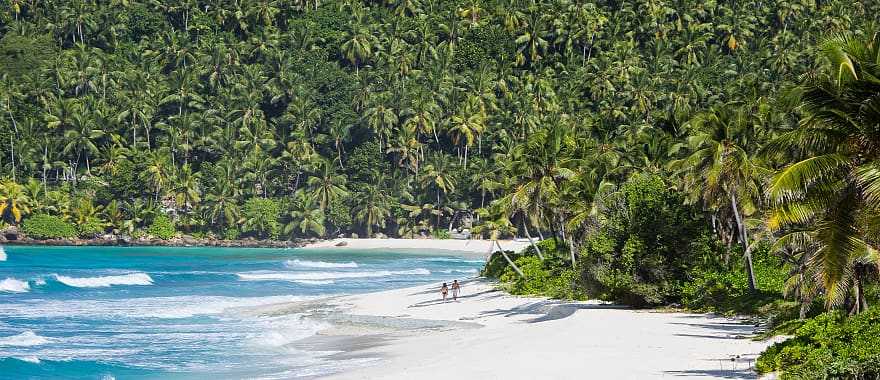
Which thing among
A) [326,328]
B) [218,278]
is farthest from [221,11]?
[326,328]

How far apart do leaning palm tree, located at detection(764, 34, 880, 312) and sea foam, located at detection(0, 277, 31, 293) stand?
53.1m

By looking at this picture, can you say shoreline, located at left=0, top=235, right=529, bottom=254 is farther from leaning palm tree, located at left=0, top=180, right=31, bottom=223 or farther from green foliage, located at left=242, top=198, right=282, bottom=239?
leaning palm tree, located at left=0, top=180, right=31, bottom=223

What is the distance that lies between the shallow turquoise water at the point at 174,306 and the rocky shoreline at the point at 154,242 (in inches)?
422

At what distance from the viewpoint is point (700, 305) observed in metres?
35.3

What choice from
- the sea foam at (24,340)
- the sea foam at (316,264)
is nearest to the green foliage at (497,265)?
the sea foam at (24,340)

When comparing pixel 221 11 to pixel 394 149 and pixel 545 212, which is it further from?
pixel 545 212

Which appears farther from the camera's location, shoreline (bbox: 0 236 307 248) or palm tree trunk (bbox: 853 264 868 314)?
shoreline (bbox: 0 236 307 248)

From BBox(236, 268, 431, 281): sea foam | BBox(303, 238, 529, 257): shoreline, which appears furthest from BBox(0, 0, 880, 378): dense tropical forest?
BBox(236, 268, 431, 281): sea foam

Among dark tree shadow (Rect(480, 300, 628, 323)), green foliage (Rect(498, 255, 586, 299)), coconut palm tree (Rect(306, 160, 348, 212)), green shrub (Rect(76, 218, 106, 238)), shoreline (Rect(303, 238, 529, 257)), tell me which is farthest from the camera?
coconut palm tree (Rect(306, 160, 348, 212))

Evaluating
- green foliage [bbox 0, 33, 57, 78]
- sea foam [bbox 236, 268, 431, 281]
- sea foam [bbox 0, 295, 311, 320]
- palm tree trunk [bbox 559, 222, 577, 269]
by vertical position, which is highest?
green foliage [bbox 0, 33, 57, 78]

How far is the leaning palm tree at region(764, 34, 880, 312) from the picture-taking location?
1577 cm

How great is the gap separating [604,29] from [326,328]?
103 meters

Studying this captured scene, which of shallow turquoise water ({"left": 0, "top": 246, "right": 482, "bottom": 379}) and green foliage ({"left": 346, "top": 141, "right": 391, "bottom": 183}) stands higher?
green foliage ({"left": 346, "top": 141, "right": 391, "bottom": 183})

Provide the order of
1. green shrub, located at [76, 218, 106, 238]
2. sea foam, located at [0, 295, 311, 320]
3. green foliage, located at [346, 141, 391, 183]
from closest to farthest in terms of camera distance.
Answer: sea foam, located at [0, 295, 311, 320], green shrub, located at [76, 218, 106, 238], green foliage, located at [346, 141, 391, 183]
